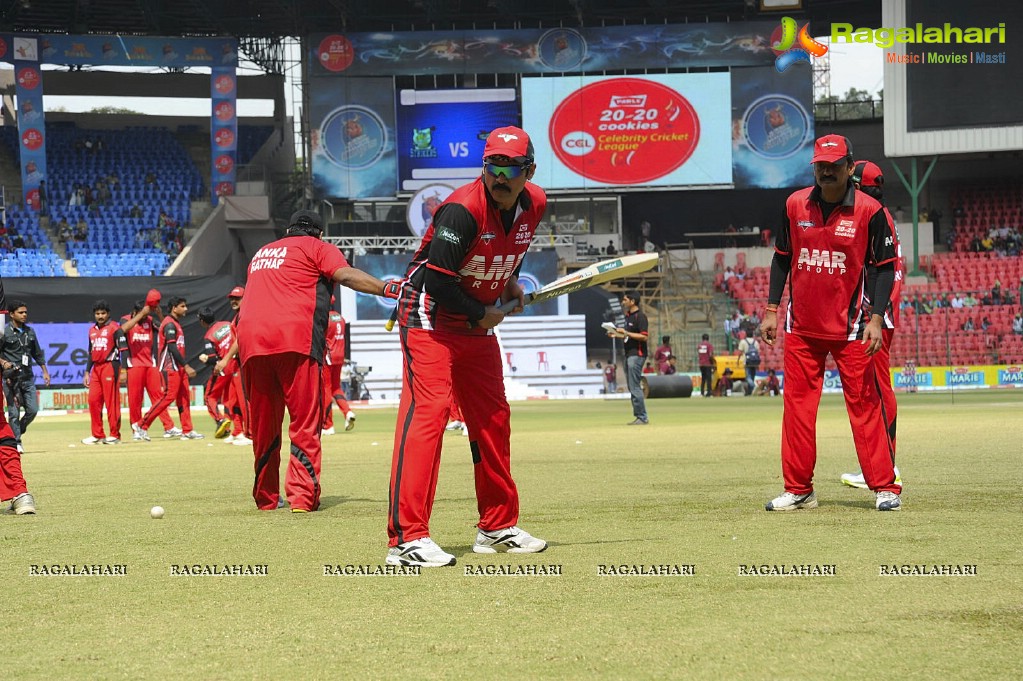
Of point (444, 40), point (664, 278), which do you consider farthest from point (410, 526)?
point (444, 40)

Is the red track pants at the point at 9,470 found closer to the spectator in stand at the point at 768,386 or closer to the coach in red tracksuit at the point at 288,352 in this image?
the coach in red tracksuit at the point at 288,352

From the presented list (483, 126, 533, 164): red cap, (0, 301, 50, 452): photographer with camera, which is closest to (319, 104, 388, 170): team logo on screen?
(0, 301, 50, 452): photographer with camera

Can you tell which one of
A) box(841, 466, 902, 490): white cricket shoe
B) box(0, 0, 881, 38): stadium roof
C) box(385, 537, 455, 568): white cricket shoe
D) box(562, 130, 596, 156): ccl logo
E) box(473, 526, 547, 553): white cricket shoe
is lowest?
box(841, 466, 902, 490): white cricket shoe

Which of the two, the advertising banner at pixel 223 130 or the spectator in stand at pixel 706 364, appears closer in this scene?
the spectator in stand at pixel 706 364

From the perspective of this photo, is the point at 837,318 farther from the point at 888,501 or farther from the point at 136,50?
the point at 136,50

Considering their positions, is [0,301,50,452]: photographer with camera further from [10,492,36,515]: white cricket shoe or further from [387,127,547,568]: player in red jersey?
[387,127,547,568]: player in red jersey

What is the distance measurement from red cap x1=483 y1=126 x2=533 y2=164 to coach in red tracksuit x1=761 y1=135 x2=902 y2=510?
2.63 m

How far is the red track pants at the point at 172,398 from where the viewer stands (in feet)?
66.1

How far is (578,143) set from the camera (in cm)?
4972

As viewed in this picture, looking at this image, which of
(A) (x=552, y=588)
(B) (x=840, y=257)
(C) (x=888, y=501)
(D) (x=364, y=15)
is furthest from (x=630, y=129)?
(A) (x=552, y=588)

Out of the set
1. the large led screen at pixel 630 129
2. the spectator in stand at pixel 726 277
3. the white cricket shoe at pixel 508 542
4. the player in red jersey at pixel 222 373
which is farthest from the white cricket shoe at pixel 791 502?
the large led screen at pixel 630 129

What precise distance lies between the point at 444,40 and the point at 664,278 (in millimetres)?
12790

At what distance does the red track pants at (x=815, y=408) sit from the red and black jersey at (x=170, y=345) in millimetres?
13603

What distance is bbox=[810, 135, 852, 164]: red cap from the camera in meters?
8.16
